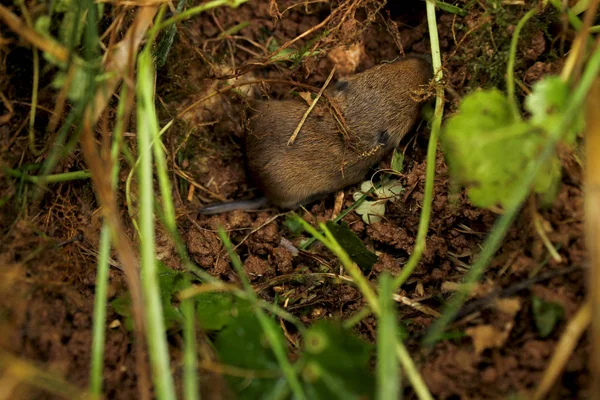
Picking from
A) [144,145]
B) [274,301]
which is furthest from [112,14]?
[274,301]

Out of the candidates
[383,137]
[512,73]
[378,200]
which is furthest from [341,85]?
[512,73]

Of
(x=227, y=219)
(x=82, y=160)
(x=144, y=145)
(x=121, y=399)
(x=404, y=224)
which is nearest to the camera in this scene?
(x=144, y=145)

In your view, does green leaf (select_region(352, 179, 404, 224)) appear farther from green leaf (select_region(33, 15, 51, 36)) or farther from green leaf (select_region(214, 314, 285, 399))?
green leaf (select_region(33, 15, 51, 36))

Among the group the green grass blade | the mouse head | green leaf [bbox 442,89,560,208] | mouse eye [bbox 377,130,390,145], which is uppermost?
green leaf [bbox 442,89,560,208]

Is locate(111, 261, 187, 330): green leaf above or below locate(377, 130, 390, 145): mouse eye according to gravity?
below

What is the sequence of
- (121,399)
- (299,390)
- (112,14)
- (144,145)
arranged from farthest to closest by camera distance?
(112,14) → (121,399) → (144,145) → (299,390)

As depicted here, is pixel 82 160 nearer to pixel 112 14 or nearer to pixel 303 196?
pixel 112 14

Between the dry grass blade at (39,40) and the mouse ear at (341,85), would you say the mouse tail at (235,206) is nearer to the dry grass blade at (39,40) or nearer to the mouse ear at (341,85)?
the mouse ear at (341,85)

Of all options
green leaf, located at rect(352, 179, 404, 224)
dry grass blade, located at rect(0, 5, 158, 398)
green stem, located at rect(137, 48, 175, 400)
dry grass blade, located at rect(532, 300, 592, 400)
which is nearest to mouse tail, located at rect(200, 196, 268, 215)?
green leaf, located at rect(352, 179, 404, 224)
